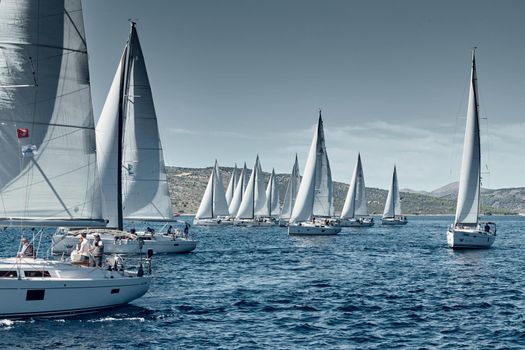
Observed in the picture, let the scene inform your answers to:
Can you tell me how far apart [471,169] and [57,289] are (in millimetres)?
51297

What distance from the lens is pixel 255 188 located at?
428 feet

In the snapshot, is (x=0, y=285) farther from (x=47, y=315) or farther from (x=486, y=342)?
→ (x=486, y=342)

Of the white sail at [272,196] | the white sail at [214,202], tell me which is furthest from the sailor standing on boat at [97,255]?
the white sail at [272,196]

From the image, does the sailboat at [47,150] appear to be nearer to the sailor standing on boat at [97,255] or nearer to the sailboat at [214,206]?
the sailor standing on boat at [97,255]

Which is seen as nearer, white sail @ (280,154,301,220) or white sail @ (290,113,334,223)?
white sail @ (290,113,334,223)

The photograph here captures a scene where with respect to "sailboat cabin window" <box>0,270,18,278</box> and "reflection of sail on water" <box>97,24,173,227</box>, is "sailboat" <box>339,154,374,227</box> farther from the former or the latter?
"sailboat cabin window" <box>0,270,18,278</box>

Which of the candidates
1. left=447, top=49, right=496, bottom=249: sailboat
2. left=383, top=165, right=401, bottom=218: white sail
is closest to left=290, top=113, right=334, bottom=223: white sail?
left=447, top=49, right=496, bottom=249: sailboat

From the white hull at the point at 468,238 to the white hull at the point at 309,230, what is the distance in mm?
27506

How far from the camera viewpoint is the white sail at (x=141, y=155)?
171 feet

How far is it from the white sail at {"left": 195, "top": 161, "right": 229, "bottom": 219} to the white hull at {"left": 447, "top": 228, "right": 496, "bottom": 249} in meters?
68.9

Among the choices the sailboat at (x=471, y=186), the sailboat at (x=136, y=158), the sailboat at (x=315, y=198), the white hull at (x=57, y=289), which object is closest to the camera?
the white hull at (x=57, y=289)

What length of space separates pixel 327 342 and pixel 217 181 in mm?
102238

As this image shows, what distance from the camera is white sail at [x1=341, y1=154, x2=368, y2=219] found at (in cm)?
13312

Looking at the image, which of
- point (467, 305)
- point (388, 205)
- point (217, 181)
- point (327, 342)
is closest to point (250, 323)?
point (327, 342)
